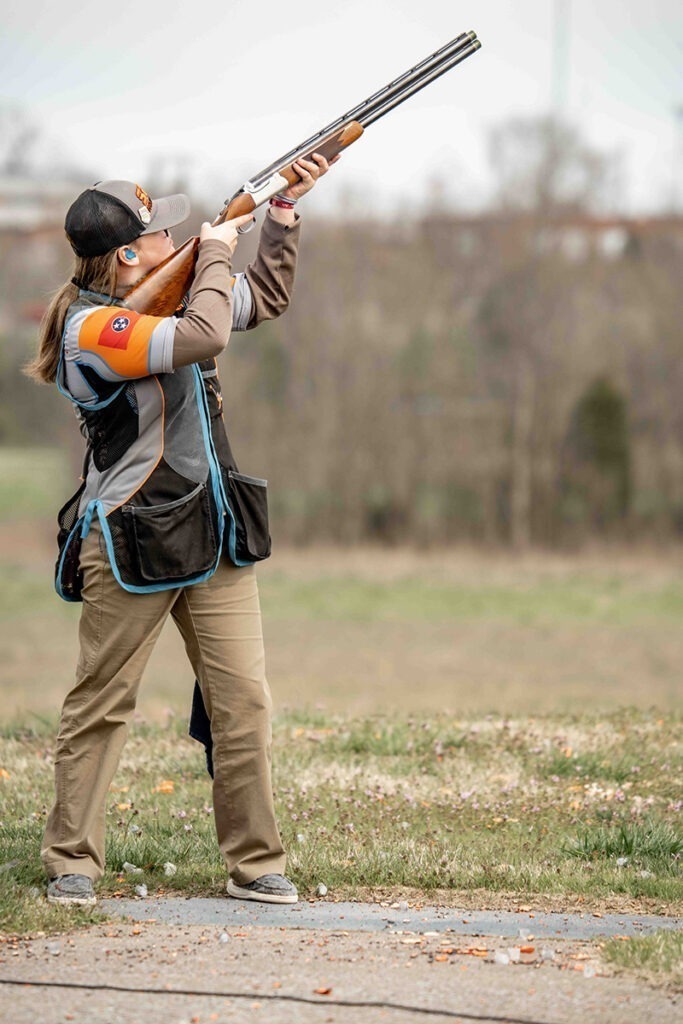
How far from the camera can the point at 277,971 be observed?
12.3 feet

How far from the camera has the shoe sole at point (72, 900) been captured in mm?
4379

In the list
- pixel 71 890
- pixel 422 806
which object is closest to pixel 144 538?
pixel 71 890

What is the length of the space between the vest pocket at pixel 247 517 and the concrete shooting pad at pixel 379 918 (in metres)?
1.23

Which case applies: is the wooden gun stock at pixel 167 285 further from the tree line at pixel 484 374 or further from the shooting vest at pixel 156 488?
the tree line at pixel 484 374

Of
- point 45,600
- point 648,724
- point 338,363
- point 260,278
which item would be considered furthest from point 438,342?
point 260,278

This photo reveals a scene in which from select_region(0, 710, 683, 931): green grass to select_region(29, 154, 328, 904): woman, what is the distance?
1.09ft

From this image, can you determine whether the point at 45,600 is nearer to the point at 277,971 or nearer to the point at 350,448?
the point at 350,448

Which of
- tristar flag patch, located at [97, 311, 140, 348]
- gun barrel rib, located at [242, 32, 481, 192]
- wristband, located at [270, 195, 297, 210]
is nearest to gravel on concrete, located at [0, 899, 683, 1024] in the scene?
tristar flag patch, located at [97, 311, 140, 348]

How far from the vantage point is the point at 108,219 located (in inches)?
178

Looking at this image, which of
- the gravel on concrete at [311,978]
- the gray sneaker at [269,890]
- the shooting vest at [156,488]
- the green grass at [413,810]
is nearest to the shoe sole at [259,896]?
the gray sneaker at [269,890]

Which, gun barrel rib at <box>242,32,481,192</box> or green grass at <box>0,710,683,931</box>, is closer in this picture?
green grass at <box>0,710,683,931</box>

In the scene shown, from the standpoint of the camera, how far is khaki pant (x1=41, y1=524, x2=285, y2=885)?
176 inches

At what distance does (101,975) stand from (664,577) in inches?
1063

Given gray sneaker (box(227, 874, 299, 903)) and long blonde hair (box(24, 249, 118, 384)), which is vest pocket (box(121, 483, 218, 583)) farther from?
gray sneaker (box(227, 874, 299, 903))
